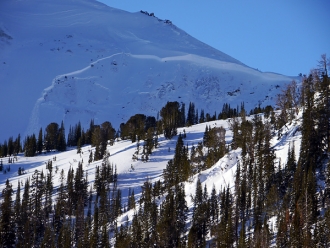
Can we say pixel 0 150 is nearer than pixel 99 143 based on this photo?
No

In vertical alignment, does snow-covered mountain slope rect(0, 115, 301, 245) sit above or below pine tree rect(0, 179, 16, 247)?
above

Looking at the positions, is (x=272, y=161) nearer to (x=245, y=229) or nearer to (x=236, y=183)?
(x=236, y=183)

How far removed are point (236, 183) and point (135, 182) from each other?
104 feet

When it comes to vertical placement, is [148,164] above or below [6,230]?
above

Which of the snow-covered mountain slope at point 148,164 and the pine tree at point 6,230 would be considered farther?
the snow-covered mountain slope at point 148,164

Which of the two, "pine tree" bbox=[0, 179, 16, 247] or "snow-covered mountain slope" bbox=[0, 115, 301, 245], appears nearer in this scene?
"pine tree" bbox=[0, 179, 16, 247]

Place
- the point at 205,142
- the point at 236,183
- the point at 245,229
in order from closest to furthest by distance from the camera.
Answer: the point at 245,229, the point at 236,183, the point at 205,142

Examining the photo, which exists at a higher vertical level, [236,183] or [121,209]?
[236,183]

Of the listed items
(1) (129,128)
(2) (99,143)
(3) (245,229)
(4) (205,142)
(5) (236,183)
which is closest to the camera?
(3) (245,229)

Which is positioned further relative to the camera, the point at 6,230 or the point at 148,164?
the point at 148,164

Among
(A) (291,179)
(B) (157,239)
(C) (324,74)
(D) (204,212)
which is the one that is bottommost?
(B) (157,239)

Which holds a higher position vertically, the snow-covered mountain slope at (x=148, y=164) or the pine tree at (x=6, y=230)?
the snow-covered mountain slope at (x=148, y=164)

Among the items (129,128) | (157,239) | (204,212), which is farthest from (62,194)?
(129,128)

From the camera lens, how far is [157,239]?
6875 cm
